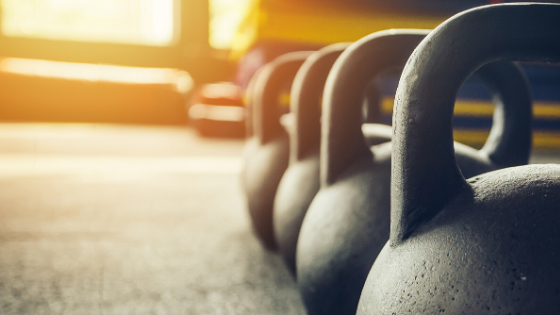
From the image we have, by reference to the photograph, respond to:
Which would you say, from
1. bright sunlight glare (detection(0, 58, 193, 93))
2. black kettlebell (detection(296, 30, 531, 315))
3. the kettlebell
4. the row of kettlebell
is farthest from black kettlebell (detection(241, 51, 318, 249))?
bright sunlight glare (detection(0, 58, 193, 93))

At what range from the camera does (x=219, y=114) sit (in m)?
4.07

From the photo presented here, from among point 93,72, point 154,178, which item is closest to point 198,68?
point 93,72

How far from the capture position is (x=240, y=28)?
158 inches

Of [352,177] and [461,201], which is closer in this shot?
[461,201]

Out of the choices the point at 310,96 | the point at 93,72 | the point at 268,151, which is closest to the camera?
the point at 310,96

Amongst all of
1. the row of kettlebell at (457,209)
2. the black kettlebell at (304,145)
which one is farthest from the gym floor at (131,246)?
the row of kettlebell at (457,209)

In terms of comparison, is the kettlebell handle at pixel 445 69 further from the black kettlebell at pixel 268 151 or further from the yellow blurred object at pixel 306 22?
the yellow blurred object at pixel 306 22

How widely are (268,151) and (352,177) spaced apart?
458mm

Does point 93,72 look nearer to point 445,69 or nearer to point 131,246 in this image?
point 131,246

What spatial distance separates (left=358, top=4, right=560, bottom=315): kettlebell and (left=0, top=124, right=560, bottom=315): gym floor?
0.43m

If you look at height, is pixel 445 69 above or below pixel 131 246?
above

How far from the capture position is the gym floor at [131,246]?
29.9 inches

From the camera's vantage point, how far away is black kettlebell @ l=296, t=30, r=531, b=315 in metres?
0.50

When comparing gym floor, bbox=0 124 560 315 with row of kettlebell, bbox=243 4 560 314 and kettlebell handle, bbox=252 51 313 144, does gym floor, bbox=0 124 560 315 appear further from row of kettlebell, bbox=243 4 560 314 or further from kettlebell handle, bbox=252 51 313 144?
row of kettlebell, bbox=243 4 560 314
